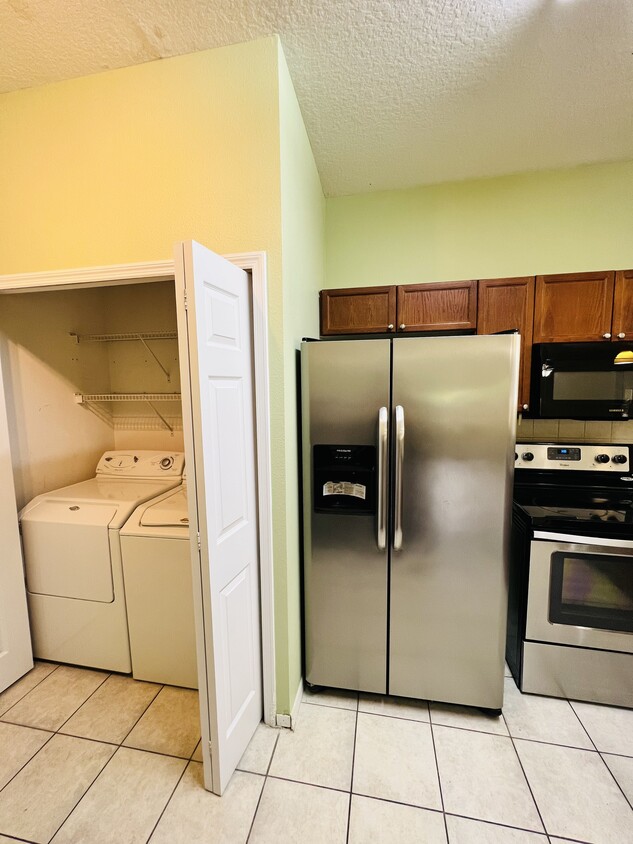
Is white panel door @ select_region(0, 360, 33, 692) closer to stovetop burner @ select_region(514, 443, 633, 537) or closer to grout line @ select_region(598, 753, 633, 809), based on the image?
stovetop burner @ select_region(514, 443, 633, 537)

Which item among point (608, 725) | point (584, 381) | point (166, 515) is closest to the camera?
point (608, 725)

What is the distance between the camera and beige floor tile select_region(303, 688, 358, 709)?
1827 mm

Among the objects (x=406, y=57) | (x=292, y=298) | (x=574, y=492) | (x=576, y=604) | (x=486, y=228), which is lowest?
(x=576, y=604)

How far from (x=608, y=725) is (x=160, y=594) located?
2.22 m

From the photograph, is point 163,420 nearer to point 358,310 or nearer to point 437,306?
point 358,310

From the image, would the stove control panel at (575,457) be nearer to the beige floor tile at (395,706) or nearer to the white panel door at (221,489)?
the beige floor tile at (395,706)

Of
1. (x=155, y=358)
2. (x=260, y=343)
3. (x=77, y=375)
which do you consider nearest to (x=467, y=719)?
(x=260, y=343)

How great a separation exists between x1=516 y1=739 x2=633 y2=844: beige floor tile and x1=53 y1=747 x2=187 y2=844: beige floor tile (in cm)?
141

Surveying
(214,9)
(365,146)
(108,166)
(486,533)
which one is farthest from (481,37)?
(486,533)

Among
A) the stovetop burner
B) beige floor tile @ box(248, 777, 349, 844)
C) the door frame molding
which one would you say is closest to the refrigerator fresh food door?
the door frame molding

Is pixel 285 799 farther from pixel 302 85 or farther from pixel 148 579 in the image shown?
pixel 302 85

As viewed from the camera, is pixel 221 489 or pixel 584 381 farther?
pixel 584 381

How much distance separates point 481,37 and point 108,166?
1.61 metres

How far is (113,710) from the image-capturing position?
1795mm
